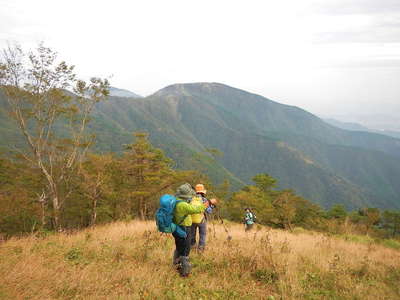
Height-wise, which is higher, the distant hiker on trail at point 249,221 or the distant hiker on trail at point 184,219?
the distant hiker on trail at point 184,219

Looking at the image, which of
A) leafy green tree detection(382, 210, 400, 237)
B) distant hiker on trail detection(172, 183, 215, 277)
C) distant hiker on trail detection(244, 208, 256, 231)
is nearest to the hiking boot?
distant hiker on trail detection(172, 183, 215, 277)

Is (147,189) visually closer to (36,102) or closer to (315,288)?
(36,102)

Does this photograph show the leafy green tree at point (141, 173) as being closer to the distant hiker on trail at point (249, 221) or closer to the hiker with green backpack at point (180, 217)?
the distant hiker on trail at point (249, 221)

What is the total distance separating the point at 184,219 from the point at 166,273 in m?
1.11

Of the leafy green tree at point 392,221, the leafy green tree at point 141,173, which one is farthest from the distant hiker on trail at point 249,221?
the leafy green tree at point 392,221

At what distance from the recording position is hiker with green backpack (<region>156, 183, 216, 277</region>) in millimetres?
4727

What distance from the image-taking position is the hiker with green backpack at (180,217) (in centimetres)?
473

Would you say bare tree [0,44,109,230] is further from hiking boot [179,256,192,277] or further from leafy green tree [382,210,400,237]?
leafy green tree [382,210,400,237]

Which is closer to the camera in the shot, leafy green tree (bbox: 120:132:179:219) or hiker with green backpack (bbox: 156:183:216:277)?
hiker with green backpack (bbox: 156:183:216:277)

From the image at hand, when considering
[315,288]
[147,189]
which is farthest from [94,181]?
[315,288]

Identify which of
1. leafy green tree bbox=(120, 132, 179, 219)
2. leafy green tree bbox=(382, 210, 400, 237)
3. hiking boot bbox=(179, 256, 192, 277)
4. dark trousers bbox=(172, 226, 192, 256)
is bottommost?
leafy green tree bbox=(382, 210, 400, 237)

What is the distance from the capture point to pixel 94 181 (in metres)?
22.7

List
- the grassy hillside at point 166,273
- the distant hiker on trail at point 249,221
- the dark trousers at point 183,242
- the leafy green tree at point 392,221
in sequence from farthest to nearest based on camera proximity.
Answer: the leafy green tree at point 392,221, the distant hiker on trail at point 249,221, the dark trousers at point 183,242, the grassy hillside at point 166,273

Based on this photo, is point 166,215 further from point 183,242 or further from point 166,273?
point 166,273
